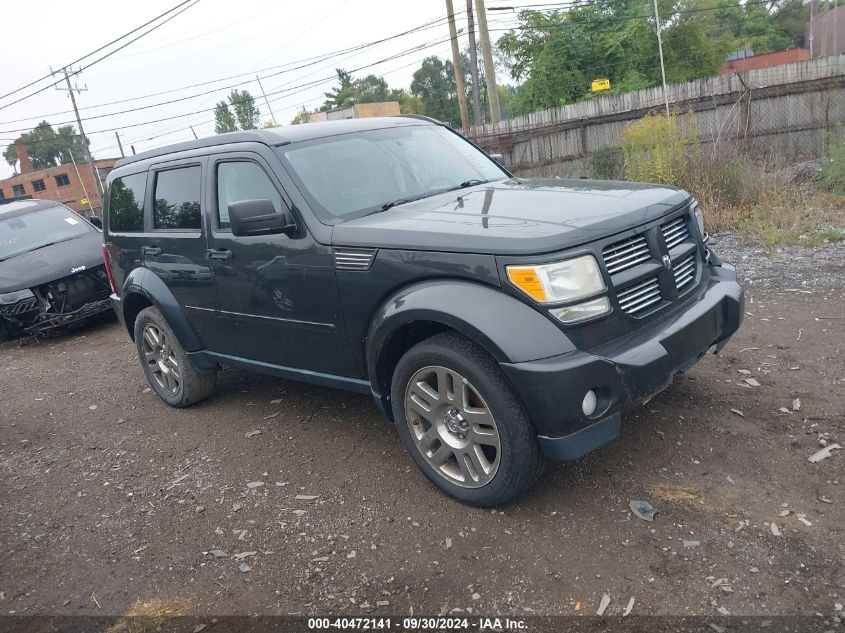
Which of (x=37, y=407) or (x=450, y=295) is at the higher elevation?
(x=450, y=295)

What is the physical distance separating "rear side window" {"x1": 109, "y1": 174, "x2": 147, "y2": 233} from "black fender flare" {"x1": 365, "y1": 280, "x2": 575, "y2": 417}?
2.86 meters

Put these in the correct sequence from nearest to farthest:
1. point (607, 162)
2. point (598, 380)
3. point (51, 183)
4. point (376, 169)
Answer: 1. point (598, 380)
2. point (376, 169)
3. point (607, 162)
4. point (51, 183)

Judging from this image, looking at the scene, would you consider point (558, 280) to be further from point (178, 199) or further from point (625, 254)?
point (178, 199)

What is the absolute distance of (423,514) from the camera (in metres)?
3.34

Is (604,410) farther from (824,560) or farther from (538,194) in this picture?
(538,194)

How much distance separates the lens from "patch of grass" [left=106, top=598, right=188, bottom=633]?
2830 mm

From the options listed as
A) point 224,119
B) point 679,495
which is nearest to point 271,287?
point 679,495

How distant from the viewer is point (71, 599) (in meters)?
3.10

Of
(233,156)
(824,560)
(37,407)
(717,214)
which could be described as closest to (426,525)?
(824,560)

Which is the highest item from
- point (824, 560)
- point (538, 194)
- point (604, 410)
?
point (538, 194)

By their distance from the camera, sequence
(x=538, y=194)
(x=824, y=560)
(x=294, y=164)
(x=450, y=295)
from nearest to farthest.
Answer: (x=824, y=560) < (x=450, y=295) < (x=538, y=194) < (x=294, y=164)

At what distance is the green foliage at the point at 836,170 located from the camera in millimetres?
9195

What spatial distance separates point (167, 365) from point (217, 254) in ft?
5.12

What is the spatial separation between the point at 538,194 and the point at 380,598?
87.5 inches
